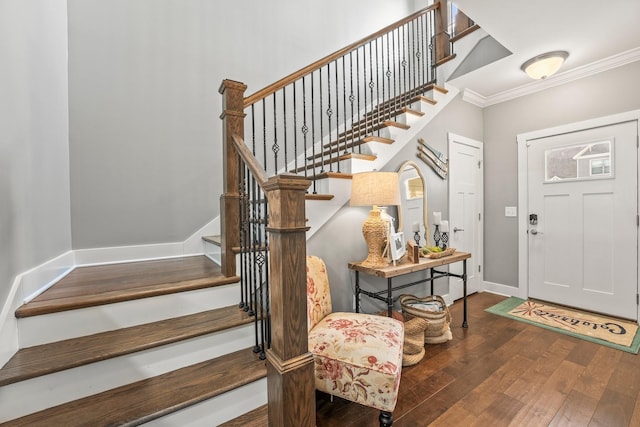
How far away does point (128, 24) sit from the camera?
2.45 meters

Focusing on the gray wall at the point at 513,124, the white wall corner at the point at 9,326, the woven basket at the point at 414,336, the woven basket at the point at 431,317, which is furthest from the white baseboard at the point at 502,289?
the white wall corner at the point at 9,326

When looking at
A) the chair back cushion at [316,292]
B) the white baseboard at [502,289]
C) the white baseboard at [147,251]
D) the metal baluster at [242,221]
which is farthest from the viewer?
the white baseboard at [502,289]

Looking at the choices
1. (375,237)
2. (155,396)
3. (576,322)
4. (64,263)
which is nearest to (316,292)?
(375,237)

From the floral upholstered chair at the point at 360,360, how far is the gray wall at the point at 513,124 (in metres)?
2.81

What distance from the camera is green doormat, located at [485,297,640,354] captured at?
8.07ft

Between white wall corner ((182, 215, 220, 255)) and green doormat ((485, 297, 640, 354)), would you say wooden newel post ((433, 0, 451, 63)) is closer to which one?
green doormat ((485, 297, 640, 354))

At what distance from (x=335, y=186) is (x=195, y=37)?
2088mm

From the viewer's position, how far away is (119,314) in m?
1.43

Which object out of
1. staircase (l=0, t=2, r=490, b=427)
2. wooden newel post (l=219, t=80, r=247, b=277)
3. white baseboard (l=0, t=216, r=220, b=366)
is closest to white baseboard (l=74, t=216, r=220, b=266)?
white baseboard (l=0, t=216, r=220, b=366)

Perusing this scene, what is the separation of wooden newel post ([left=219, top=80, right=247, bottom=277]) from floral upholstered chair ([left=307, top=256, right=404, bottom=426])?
2.03 feet

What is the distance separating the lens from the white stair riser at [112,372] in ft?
3.51

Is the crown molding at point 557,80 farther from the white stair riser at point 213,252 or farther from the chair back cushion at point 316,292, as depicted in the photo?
the white stair riser at point 213,252

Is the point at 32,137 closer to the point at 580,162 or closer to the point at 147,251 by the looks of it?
the point at 147,251

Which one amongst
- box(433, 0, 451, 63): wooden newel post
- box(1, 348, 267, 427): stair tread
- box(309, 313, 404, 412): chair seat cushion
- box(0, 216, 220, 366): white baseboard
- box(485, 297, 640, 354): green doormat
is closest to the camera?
box(1, 348, 267, 427): stair tread
